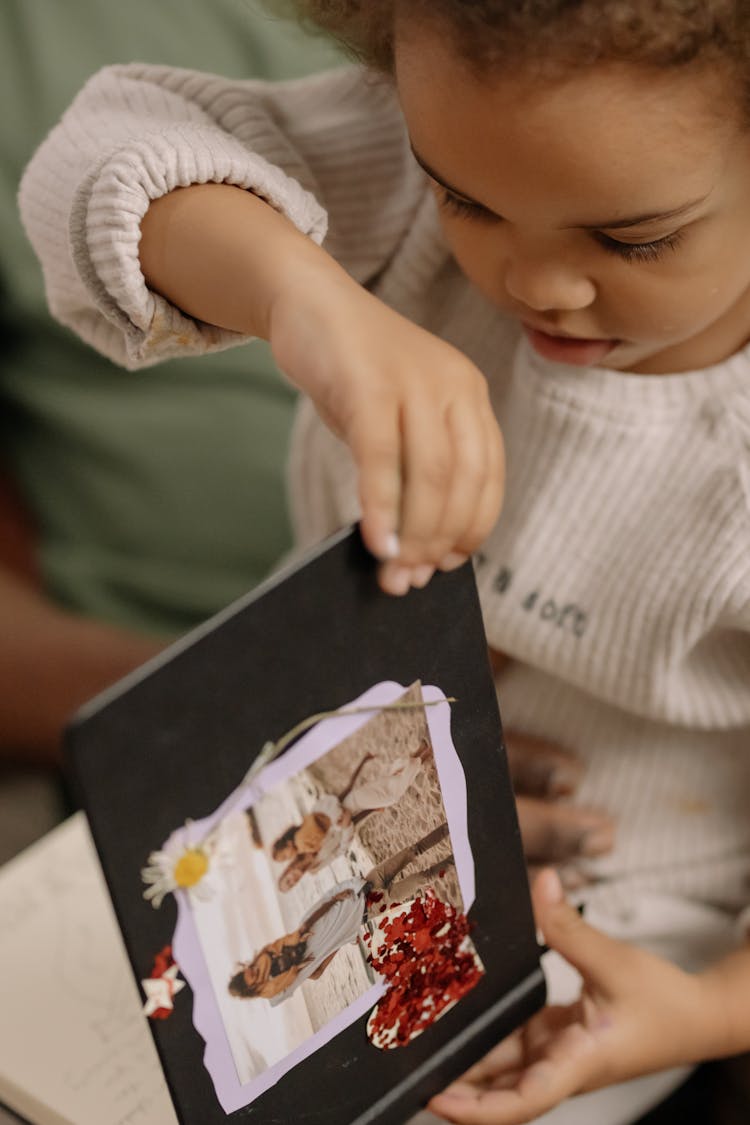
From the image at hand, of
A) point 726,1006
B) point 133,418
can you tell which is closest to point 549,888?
point 726,1006

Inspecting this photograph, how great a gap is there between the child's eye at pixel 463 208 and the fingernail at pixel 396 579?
17 cm

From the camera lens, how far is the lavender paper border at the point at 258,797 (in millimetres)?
460

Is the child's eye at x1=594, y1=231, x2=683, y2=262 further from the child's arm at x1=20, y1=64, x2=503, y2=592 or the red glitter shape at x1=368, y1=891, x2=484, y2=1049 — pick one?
the red glitter shape at x1=368, y1=891, x2=484, y2=1049

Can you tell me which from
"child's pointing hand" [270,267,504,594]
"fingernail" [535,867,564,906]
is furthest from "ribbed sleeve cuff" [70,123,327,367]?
"fingernail" [535,867,564,906]

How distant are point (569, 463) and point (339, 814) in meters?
0.30

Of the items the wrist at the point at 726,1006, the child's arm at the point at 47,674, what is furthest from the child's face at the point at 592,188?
the child's arm at the point at 47,674

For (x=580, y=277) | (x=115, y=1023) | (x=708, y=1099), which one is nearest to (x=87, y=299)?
(x=580, y=277)

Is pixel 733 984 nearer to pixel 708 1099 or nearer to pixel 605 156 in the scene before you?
pixel 708 1099

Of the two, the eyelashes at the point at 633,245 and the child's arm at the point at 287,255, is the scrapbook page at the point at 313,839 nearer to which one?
the child's arm at the point at 287,255

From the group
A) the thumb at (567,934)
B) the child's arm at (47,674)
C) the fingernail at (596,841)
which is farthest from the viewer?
the child's arm at (47,674)

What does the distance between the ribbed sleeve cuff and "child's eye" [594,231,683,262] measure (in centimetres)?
14

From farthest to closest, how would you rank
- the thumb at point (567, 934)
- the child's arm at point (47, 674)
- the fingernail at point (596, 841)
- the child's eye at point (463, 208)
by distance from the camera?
1. the child's arm at point (47, 674)
2. the fingernail at point (596, 841)
3. the thumb at point (567, 934)
4. the child's eye at point (463, 208)

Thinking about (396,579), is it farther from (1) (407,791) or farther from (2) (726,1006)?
(2) (726,1006)

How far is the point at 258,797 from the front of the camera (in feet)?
1.53
